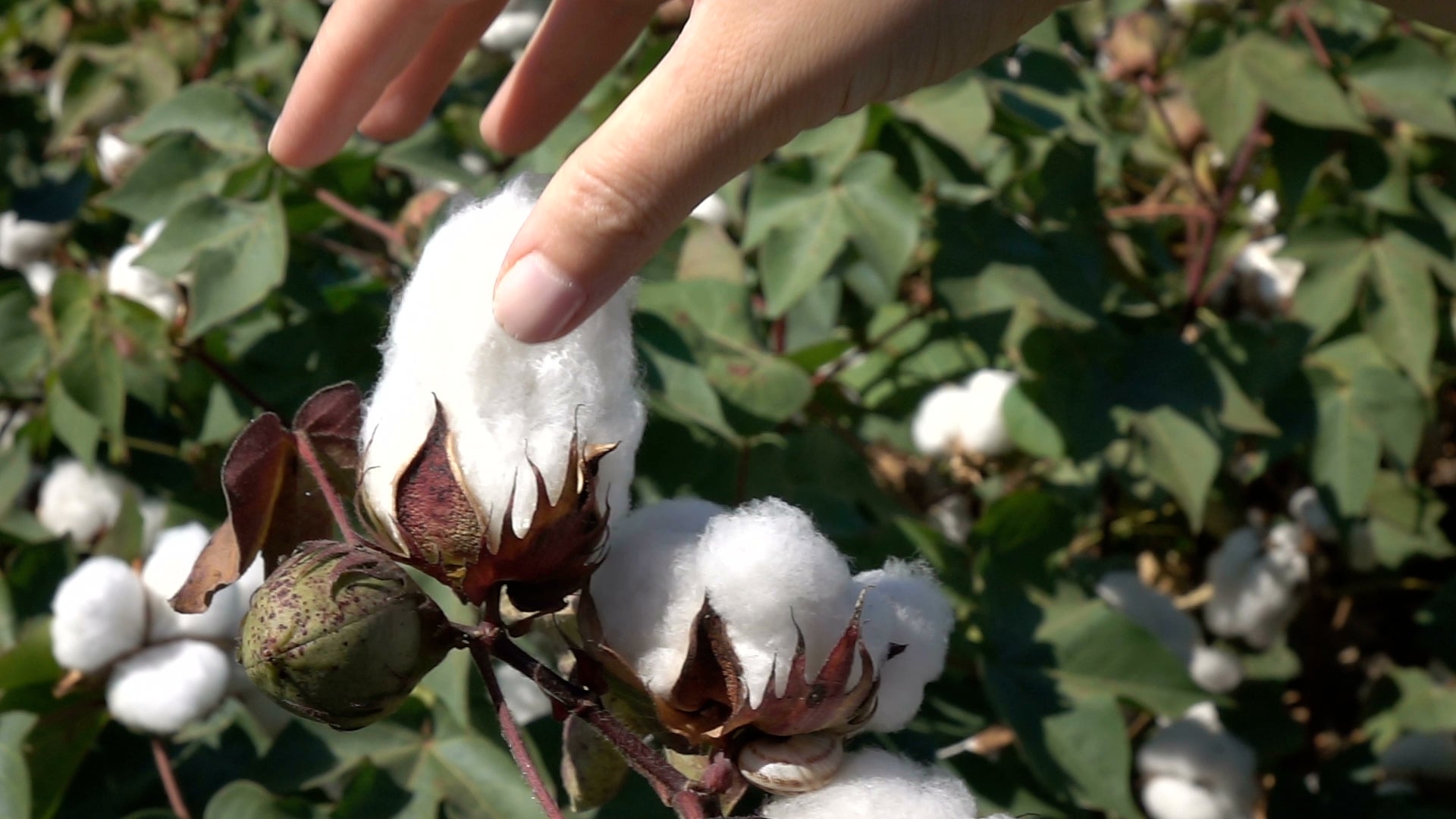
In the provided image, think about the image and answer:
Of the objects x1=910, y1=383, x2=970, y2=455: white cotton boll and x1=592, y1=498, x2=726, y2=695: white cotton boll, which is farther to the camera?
x1=910, y1=383, x2=970, y2=455: white cotton boll

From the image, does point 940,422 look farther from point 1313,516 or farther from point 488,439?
point 488,439

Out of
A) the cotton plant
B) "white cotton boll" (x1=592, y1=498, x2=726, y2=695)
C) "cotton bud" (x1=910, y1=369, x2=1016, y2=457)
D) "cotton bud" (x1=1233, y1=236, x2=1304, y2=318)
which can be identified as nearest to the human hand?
"white cotton boll" (x1=592, y1=498, x2=726, y2=695)

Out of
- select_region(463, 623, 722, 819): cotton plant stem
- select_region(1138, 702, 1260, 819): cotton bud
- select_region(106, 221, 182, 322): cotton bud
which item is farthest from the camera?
select_region(1138, 702, 1260, 819): cotton bud

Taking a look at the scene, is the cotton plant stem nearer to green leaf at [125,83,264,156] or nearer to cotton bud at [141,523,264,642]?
cotton bud at [141,523,264,642]

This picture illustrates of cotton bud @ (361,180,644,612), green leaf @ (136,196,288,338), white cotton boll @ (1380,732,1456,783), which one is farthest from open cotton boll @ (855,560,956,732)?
white cotton boll @ (1380,732,1456,783)

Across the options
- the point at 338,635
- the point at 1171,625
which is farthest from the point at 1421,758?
the point at 338,635

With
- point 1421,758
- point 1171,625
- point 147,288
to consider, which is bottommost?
point 1421,758

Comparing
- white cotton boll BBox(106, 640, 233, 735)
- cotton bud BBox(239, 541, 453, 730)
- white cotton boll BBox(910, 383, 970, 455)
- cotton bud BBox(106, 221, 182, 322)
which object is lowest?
white cotton boll BBox(910, 383, 970, 455)

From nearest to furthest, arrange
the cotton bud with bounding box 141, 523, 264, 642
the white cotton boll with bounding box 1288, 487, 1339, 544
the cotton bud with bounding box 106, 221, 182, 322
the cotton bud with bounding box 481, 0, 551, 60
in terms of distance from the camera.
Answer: the cotton bud with bounding box 141, 523, 264, 642 < the cotton bud with bounding box 106, 221, 182, 322 < the cotton bud with bounding box 481, 0, 551, 60 < the white cotton boll with bounding box 1288, 487, 1339, 544

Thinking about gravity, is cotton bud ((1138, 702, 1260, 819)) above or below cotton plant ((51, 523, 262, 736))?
below
